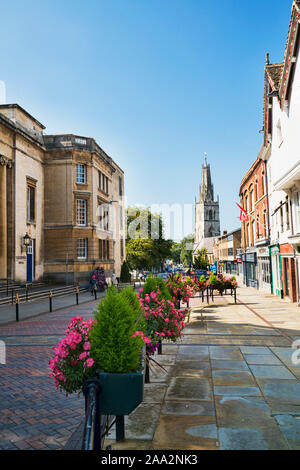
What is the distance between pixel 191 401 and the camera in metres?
5.37

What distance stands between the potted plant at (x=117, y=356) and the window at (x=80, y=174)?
30192 millimetres

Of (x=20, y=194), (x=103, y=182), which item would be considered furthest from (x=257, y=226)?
(x=20, y=194)

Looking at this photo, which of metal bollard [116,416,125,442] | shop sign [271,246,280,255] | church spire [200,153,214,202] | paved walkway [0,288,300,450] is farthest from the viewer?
church spire [200,153,214,202]

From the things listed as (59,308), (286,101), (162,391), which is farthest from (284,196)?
(162,391)

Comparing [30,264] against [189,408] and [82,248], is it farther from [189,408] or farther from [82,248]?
[189,408]

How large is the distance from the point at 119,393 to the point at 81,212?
30339 millimetres

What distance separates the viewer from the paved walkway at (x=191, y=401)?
13.7 feet

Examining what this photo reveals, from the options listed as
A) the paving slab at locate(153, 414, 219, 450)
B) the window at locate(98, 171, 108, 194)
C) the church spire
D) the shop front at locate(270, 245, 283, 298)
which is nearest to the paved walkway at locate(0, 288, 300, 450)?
the paving slab at locate(153, 414, 219, 450)

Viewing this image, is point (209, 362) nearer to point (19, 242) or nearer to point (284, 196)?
point (284, 196)

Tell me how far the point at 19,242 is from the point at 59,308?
9.91 meters

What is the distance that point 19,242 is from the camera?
26.2 meters

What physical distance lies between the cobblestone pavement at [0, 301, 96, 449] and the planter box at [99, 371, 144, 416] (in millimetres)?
1123

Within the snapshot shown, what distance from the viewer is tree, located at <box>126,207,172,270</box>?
181ft

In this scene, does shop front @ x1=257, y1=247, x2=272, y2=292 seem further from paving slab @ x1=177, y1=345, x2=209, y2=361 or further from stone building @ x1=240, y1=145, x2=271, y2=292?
paving slab @ x1=177, y1=345, x2=209, y2=361
